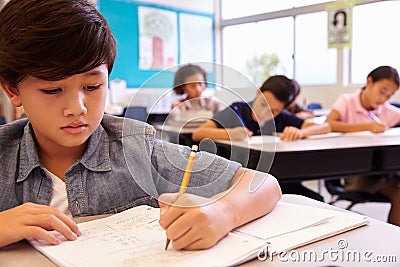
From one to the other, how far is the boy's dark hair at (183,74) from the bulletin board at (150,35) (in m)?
4.84

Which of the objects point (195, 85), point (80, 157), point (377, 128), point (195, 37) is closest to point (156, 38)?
point (195, 37)

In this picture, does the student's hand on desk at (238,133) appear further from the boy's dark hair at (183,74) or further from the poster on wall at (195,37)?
the poster on wall at (195,37)

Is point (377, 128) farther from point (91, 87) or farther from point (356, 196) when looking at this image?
point (91, 87)

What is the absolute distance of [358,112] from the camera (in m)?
2.72

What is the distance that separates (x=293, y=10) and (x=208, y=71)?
5.37 meters

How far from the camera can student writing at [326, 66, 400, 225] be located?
234 centimetres

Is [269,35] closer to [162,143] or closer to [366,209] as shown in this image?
[366,209]

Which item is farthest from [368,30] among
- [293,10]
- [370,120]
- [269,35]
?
[370,120]

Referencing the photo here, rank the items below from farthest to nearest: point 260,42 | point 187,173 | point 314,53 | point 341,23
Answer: point 260,42
point 314,53
point 341,23
point 187,173

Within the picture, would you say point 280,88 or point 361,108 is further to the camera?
point 361,108

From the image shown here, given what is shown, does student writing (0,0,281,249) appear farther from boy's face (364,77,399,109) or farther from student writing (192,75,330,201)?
boy's face (364,77,399,109)

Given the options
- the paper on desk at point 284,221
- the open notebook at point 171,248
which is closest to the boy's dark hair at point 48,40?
the open notebook at point 171,248

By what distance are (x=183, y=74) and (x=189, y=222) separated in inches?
8.7

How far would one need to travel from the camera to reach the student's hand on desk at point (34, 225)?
0.63 m
